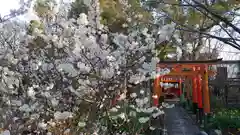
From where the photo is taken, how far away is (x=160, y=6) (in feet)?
14.9

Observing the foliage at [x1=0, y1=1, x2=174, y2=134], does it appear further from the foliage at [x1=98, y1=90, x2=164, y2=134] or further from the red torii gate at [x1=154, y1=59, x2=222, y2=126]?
the red torii gate at [x1=154, y1=59, x2=222, y2=126]

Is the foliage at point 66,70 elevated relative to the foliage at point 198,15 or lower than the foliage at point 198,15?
lower

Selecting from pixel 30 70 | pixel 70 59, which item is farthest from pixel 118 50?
pixel 30 70

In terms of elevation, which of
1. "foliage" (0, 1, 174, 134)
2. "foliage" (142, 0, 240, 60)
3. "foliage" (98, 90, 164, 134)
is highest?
"foliage" (142, 0, 240, 60)

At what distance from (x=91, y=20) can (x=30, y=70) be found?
96 cm

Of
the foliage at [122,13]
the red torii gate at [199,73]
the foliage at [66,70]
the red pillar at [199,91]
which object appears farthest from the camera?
the red pillar at [199,91]

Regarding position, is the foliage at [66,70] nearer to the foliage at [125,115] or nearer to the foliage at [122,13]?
the foliage at [122,13]

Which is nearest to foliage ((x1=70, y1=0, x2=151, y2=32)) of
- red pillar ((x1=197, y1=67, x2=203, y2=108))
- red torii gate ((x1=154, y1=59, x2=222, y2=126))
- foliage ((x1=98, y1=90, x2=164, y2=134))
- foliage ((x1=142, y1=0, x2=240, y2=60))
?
foliage ((x1=142, y1=0, x2=240, y2=60))

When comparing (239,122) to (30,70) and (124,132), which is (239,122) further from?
(30,70)

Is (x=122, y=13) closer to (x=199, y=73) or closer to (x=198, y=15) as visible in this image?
(x=198, y=15)

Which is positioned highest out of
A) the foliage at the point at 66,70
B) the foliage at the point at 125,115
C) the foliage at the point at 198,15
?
the foliage at the point at 198,15

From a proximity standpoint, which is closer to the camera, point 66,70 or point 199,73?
point 66,70

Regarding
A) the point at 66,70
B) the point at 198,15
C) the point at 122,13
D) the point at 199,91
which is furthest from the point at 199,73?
the point at 66,70

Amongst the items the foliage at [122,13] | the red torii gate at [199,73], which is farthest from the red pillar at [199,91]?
the foliage at [122,13]
